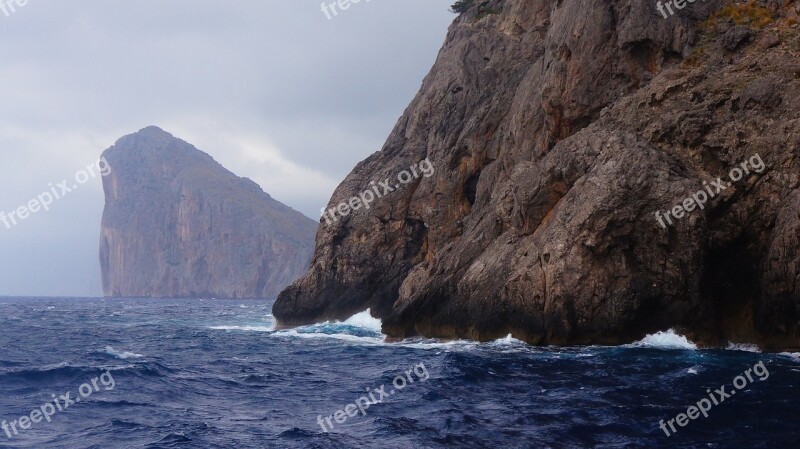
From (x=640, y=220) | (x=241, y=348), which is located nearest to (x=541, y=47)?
(x=640, y=220)

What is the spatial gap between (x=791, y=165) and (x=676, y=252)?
5773 millimetres

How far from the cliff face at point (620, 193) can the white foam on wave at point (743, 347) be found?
37 centimetres

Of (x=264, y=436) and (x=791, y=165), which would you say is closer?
(x=264, y=436)

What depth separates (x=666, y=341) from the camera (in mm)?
30250

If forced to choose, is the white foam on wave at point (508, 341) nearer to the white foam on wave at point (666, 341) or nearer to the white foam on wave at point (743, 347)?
the white foam on wave at point (666, 341)

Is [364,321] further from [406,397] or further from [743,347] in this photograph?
[406,397]

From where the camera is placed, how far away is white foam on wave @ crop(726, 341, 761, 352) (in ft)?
94.4

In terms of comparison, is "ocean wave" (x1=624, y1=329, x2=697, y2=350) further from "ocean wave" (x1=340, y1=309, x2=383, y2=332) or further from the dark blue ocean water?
"ocean wave" (x1=340, y1=309, x2=383, y2=332)

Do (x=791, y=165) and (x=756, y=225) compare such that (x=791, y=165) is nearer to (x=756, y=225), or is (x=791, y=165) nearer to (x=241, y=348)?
(x=756, y=225)

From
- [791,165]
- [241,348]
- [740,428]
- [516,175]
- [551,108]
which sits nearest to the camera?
[740,428]

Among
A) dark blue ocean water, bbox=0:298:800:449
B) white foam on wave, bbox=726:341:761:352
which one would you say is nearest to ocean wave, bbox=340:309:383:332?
dark blue ocean water, bbox=0:298:800:449

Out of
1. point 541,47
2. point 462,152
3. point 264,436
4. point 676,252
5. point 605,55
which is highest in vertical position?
point 541,47

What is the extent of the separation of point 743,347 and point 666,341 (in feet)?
9.27

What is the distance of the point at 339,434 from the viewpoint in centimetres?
1739
